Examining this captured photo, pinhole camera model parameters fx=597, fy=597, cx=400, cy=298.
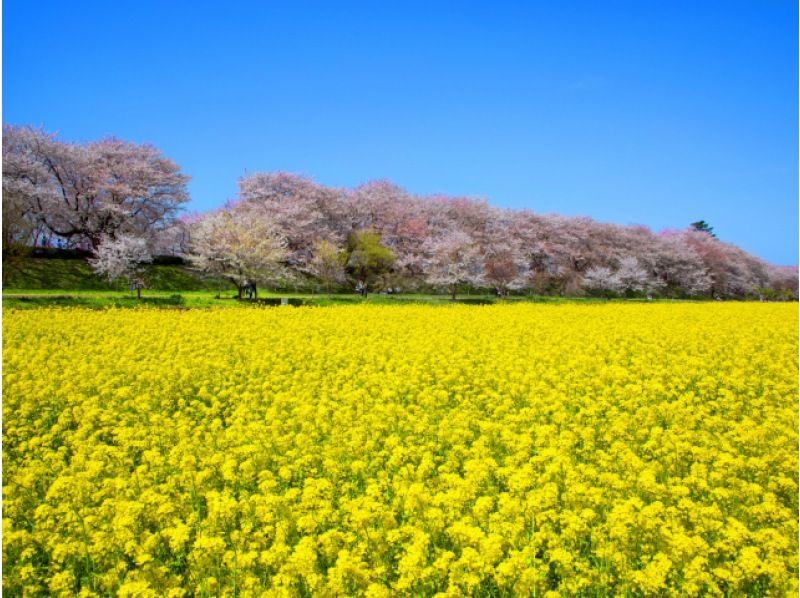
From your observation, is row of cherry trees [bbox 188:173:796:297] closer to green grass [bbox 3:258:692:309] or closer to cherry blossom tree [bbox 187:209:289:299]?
cherry blossom tree [bbox 187:209:289:299]

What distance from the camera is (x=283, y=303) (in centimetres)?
3659

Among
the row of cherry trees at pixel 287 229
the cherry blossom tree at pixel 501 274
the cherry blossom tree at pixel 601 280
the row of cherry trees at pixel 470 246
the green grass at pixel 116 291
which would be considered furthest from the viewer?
the cherry blossom tree at pixel 601 280

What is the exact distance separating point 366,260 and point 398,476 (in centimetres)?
4487

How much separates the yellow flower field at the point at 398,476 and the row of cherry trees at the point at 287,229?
26313 millimetres

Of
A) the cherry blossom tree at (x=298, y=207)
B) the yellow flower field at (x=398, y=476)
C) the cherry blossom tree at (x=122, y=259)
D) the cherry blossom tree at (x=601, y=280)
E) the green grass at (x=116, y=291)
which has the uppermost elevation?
the cherry blossom tree at (x=298, y=207)

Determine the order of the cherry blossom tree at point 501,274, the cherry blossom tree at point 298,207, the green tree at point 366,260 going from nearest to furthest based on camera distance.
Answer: the green tree at point 366,260 → the cherry blossom tree at point 298,207 → the cherry blossom tree at point 501,274

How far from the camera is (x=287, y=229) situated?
53.4 metres

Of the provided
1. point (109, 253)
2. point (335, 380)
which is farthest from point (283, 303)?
point (335, 380)

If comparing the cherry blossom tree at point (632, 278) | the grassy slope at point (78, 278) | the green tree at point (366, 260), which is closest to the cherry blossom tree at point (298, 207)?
the green tree at point (366, 260)

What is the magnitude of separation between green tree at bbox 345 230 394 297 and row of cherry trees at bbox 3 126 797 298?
0.13 m

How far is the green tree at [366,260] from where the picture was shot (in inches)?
2012

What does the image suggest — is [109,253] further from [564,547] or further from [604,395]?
[564,547]

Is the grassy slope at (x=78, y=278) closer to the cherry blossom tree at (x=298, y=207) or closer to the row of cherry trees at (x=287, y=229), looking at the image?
the row of cherry trees at (x=287, y=229)

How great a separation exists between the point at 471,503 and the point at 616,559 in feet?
5.14
